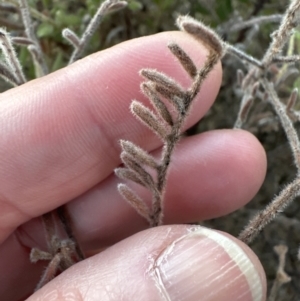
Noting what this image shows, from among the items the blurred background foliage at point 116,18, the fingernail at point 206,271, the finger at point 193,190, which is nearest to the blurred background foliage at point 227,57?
the blurred background foliage at point 116,18

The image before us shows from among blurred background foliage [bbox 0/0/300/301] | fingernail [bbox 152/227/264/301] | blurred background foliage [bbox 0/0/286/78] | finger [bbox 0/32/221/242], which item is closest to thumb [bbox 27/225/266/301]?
fingernail [bbox 152/227/264/301]

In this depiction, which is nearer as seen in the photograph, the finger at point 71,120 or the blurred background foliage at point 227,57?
the finger at point 71,120

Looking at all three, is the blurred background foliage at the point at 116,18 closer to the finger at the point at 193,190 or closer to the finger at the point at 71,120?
the finger at the point at 71,120

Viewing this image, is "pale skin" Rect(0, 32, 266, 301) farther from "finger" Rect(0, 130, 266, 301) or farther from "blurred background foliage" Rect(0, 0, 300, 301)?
"blurred background foliage" Rect(0, 0, 300, 301)

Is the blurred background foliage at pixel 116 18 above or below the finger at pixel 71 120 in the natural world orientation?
above

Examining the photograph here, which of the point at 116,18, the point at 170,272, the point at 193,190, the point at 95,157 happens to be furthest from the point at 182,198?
the point at 116,18

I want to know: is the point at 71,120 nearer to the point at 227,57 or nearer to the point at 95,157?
the point at 95,157
